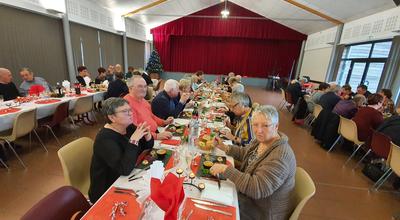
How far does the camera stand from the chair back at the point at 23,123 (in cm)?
268

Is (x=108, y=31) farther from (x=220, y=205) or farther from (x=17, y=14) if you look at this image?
(x=220, y=205)

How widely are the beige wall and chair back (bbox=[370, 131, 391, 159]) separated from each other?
669 centimetres

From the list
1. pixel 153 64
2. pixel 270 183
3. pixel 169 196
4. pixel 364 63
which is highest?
pixel 364 63

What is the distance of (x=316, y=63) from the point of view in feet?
32.2

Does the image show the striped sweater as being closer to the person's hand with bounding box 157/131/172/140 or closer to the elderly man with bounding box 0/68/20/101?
the person's hand with bounding box 157/131/172/140

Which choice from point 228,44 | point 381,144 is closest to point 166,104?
point 381,144

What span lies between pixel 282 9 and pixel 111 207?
33.5ft

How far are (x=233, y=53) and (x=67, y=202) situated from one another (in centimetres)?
1286

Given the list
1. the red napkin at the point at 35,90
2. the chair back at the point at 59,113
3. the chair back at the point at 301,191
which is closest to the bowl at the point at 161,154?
the chair back at the point at 301,191

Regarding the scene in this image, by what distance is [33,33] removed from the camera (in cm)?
505

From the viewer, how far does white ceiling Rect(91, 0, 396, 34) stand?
20.6 ft

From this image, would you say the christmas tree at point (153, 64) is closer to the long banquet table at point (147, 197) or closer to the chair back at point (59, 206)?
the long banquet table at point (147, 197)

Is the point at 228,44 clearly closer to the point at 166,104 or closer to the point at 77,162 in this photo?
the point at 166,104

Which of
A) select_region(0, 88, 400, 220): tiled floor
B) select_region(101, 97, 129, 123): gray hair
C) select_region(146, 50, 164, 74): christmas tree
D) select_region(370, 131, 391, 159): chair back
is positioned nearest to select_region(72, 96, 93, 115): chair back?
select_region(0, 88, 400, 220): tiled floor
